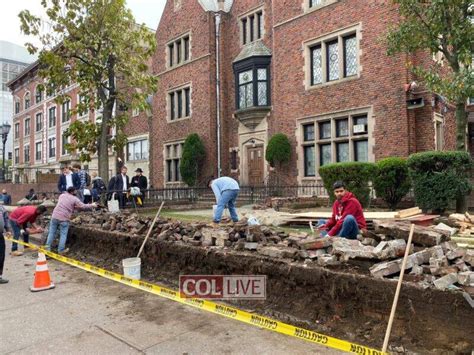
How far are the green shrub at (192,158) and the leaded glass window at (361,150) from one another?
9.46 metres

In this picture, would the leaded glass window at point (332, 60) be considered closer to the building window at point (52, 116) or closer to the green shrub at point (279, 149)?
the green shrub at point (279, 149)

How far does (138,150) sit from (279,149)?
14.3 meters

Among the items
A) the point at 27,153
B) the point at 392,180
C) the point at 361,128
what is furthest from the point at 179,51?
the point at 27,153

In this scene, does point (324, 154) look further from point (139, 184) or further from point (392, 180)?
point (139, 184)

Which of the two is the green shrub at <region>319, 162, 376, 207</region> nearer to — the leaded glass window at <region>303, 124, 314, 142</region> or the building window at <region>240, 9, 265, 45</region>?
the leaded glass window at <region>303, 124, 314, 142</region>

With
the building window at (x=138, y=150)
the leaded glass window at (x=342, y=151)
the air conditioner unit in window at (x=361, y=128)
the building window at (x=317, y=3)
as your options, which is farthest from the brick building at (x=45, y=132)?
the air conditioner unit in window at (x=361, y=128)

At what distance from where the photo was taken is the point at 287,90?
18.7 meters

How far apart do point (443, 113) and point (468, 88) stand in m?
6.92

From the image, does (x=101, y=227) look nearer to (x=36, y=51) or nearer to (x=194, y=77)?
(x=36, y=51)

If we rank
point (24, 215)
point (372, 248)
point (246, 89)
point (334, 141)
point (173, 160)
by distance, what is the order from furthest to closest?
point (173, 160) < point (246, 89) < point (334, 141) < point (24, 215) < point (372, 248)

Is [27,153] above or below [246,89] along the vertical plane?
below

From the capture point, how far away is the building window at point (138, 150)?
92.2 ft

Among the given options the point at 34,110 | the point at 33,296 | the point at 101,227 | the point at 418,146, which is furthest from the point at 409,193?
the point at 34,110

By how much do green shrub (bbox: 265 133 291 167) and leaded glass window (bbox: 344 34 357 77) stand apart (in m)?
4.07
